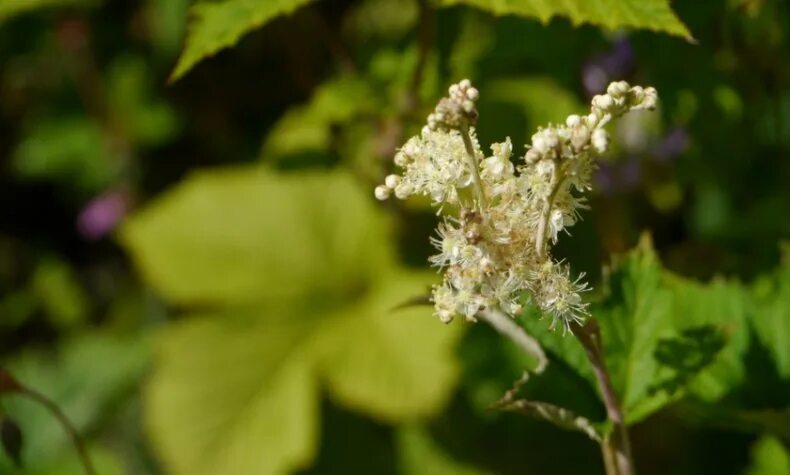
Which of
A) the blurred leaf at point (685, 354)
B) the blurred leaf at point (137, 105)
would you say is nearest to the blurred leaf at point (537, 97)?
the blurred leaf at point (685, 354)

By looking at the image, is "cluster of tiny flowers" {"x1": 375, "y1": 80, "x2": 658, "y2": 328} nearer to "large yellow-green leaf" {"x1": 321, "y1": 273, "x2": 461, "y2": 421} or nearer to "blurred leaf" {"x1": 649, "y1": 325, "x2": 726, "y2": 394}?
"blurred leaf" {"x1": 649, "y1": 325, "x2": 726, "y2": 394}

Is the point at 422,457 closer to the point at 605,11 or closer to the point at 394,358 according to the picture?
the point at 394,358

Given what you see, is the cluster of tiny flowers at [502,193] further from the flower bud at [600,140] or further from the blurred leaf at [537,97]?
the blurred leaf at [537,97]

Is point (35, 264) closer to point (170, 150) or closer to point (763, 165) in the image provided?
point (170, 150)

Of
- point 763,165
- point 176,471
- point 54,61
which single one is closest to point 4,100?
point 54,61

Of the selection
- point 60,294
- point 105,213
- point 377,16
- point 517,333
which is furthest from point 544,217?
point 60,294

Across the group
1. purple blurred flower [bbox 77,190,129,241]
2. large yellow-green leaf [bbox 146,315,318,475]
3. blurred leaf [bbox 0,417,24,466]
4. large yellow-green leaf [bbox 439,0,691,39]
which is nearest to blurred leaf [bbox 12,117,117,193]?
purple blurred flower [bbox 77,190,129,241]
